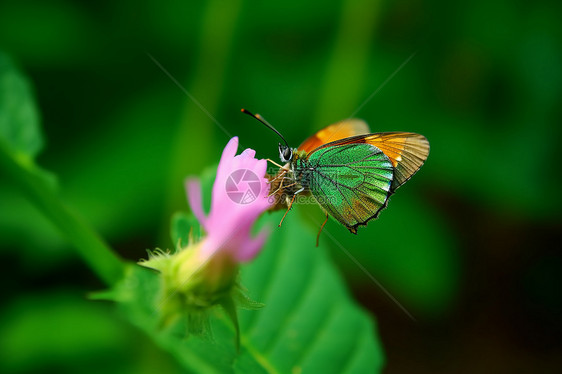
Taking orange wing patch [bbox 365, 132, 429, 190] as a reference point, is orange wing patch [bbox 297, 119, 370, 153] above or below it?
above

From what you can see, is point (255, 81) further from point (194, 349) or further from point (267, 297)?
point (194, 349)

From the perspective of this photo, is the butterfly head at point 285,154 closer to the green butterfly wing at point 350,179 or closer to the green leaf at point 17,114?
the green butterfly wing at point 350,179

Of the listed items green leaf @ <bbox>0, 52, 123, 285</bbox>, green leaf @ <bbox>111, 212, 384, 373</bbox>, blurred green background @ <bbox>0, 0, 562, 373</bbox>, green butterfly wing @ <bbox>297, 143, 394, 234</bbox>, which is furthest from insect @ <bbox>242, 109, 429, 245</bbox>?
blurred green background @ <bbox>0, 0, 562, 373</bbox>

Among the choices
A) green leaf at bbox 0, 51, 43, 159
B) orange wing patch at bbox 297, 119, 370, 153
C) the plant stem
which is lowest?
orange wing patch at bbox 297, 119, 370, 153

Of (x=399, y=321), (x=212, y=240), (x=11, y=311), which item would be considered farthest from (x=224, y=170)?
(x=399, y=321)

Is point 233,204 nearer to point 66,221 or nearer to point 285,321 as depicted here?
point 66,221

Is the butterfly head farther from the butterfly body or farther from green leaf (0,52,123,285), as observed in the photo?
green leaf (0,52,123,285)

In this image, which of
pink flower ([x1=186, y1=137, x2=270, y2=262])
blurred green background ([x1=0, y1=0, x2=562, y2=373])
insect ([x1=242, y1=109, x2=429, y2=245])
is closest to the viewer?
pink flower ([x1=186, y1=137, x2=270, y2=262])

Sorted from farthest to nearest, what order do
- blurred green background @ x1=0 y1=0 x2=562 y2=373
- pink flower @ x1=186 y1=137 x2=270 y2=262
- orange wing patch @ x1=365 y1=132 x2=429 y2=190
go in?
blurred green background @ x1=0 y1=0 x2=562 y2=373
orange wing patch @ x1=365 y1=132 x2=429 y2=190
pink flower @ x1=186 y1=137 x2=270 y2=262
